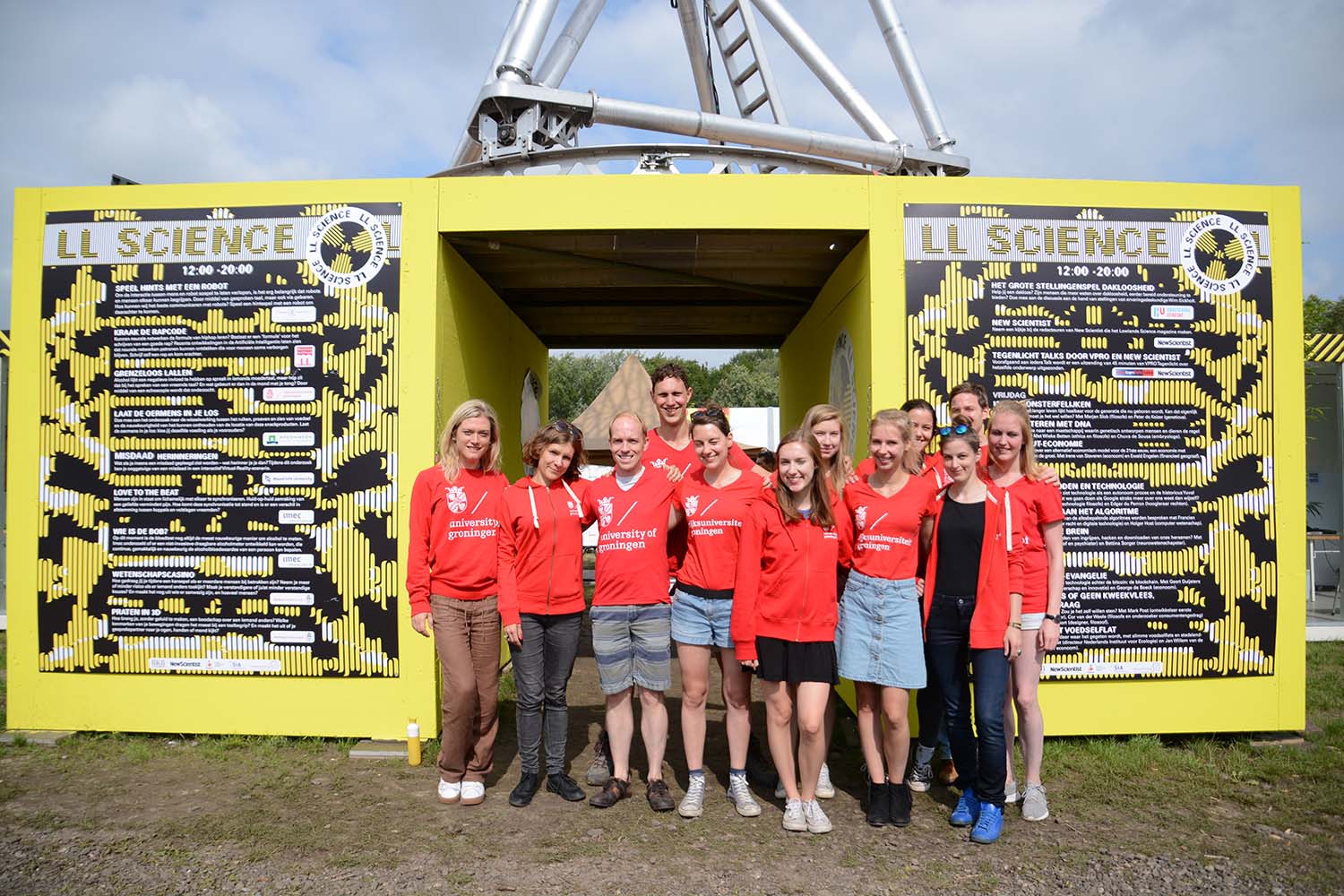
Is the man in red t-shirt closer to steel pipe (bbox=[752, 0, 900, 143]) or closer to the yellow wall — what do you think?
the yellow wall

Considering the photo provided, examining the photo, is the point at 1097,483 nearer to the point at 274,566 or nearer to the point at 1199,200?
the point at 1199,200

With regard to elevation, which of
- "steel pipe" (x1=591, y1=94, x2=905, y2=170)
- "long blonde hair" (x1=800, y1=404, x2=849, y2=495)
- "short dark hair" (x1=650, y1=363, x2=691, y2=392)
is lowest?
"long blonde hair" (x1=800, y1=404, x2=849, y2=495)

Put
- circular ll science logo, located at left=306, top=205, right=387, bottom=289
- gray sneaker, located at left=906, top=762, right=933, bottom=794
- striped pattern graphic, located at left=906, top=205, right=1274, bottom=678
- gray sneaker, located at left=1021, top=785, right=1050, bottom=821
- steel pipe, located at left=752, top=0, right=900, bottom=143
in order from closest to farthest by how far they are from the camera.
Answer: gray sneaker, located at left=1021, top=785, right=1050, bottom=821 < gray sneaker, located at left=906, top=762, right=933, bottom=794 < striped pattern graphic, located at left=906, top=205, right=1274, bottom=678 < circular ll science logo, located at left=306, top=205, right=387, bottom=289 < steel pipe, located at left=752, top=0, right=900, bottom=143

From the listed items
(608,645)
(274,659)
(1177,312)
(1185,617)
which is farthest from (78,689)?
(1177,312)

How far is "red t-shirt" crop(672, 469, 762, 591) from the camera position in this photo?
143 inches

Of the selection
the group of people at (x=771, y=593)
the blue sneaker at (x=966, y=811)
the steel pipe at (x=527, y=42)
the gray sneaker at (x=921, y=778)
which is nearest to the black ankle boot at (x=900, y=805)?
the group of people at (x=771, y=593)

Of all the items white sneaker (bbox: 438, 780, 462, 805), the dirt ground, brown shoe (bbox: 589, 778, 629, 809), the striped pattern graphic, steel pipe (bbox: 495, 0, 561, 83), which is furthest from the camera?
steel pipe (bbox: 495, 0, 561, 83)

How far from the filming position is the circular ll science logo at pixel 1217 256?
483cm

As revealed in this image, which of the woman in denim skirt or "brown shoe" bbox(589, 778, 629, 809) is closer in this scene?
the woman in denim skirt

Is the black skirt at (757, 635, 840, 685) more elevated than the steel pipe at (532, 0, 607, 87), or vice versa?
the steel pipe at (532, 0, 607, 87)

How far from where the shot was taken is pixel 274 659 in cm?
479

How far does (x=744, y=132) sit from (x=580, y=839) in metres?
6.92

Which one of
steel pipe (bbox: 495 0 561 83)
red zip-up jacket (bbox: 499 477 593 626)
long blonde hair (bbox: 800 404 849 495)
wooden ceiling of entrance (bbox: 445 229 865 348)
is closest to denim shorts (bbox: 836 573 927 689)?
long blonde hair (bbox: 800 404 849 495)

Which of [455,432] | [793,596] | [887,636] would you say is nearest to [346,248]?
[455,432]
